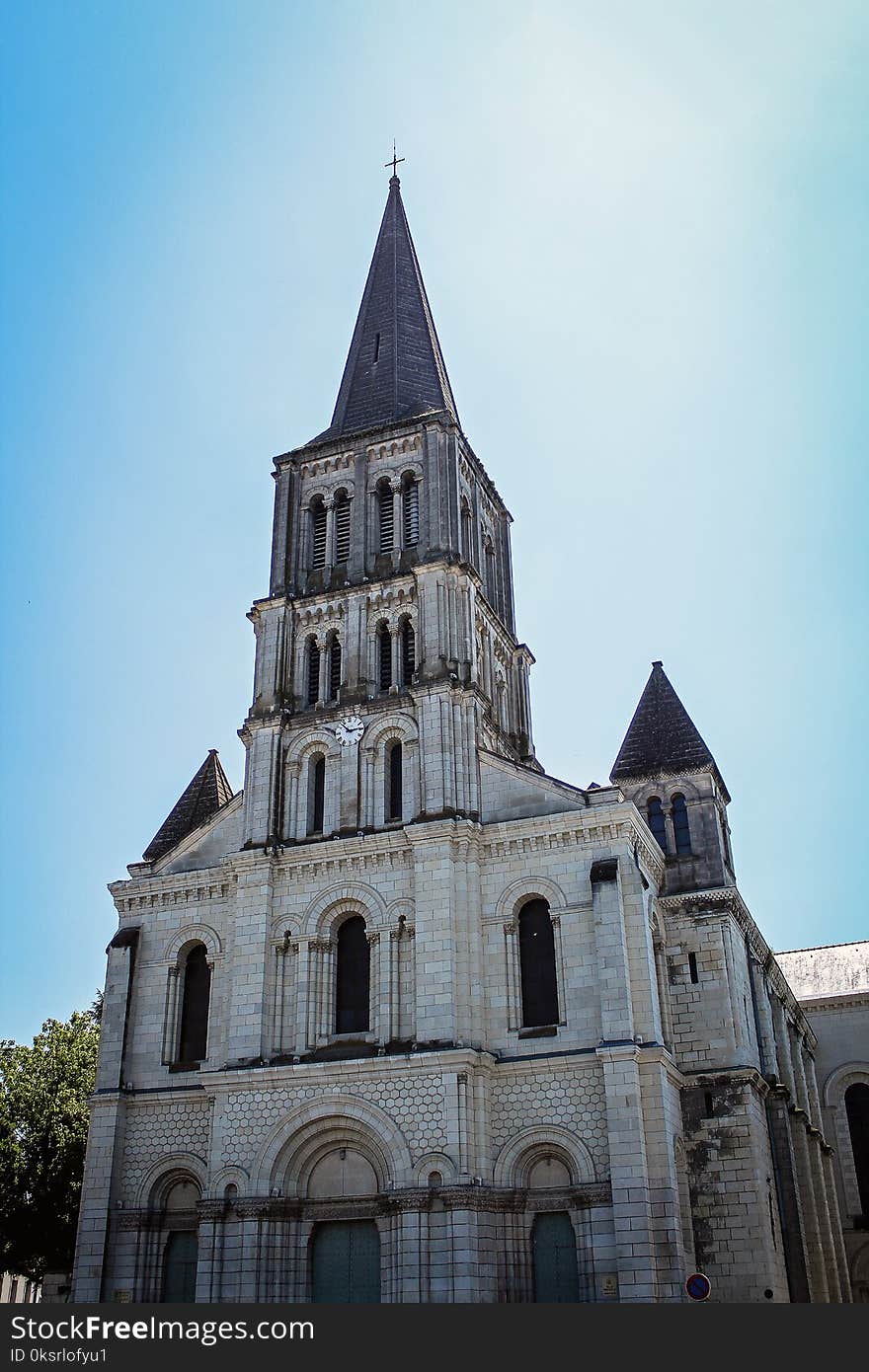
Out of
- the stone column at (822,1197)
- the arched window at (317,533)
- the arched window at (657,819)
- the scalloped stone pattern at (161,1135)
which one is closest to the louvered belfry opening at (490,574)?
the arched window at (317,533)

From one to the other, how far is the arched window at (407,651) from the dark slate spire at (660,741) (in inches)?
328

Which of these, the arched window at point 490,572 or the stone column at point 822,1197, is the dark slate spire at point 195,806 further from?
the stone column at point 822,1197

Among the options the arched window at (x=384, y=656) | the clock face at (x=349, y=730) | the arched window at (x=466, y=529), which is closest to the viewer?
the clock face at (x=349, y=730)

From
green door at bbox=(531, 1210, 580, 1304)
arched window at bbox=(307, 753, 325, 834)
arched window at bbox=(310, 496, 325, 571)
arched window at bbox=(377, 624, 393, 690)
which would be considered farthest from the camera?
arched window at bbox=(310, 496, 325, 571)

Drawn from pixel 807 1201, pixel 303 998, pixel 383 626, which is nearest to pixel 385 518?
pixel 383 626

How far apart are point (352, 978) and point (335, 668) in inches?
401

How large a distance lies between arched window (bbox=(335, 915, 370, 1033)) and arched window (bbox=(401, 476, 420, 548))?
12.8 metres

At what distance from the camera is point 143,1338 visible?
16203 mm

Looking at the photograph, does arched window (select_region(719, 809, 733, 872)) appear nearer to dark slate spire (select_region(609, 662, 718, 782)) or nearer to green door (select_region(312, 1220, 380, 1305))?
dark slate spire (select_region(609, 662, 718, 782))

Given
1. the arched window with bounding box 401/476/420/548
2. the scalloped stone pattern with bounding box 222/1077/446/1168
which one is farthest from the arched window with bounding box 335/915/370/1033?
the arched window with bounding box 401/476/420/548

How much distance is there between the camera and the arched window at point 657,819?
38.1m

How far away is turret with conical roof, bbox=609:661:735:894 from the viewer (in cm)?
3706

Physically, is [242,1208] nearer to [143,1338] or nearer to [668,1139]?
[668,1139]

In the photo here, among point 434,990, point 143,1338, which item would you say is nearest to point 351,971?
point 434,990
